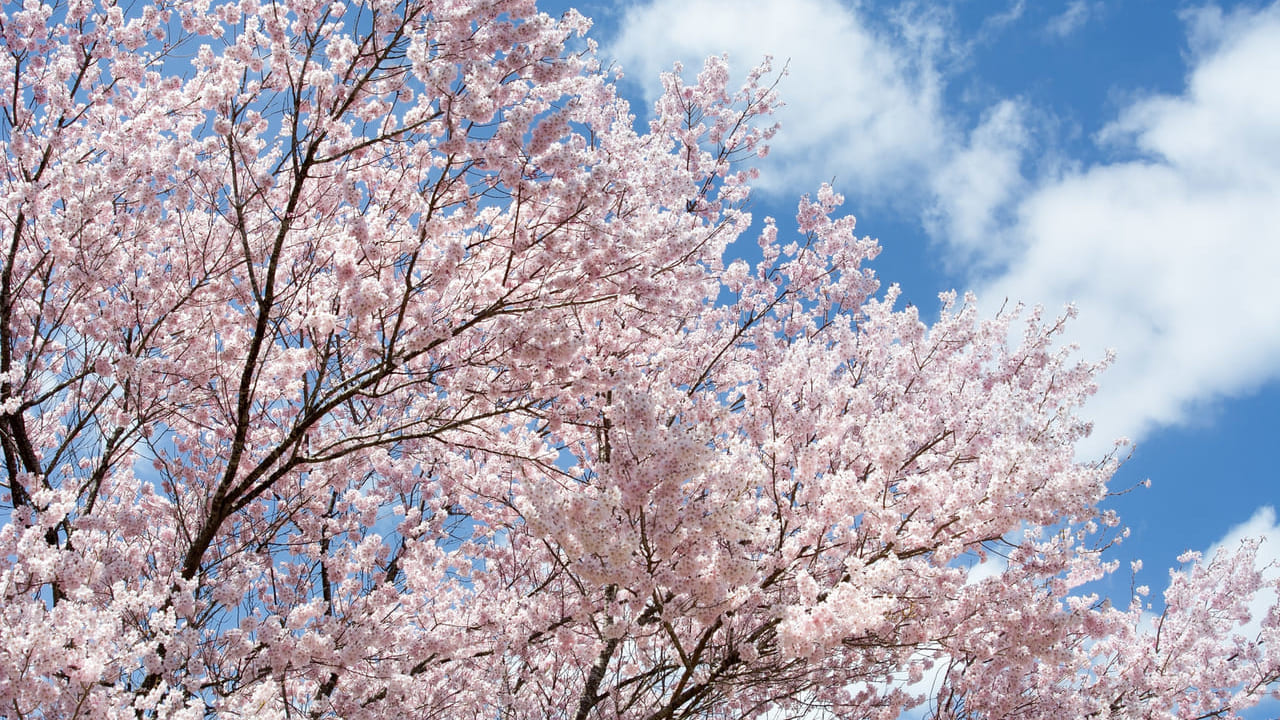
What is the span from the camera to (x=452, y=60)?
6039mm

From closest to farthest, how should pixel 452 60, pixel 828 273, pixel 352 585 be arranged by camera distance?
pixel 452 60
pixel 352 585
pixel 828 273

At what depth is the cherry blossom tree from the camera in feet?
16.8

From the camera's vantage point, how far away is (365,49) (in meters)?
6.49

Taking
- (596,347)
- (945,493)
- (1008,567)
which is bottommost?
(1008,567)

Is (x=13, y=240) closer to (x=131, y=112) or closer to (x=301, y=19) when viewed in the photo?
(x=131, y=112)

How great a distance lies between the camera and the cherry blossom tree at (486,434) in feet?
16.8

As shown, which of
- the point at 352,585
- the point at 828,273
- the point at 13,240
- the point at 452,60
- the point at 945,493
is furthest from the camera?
the point at 828,273

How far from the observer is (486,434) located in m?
7.41

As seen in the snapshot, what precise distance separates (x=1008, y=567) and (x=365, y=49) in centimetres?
614

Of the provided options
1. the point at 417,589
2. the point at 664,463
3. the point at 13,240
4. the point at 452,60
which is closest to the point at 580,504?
the point at 664,463

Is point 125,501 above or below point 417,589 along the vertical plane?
above

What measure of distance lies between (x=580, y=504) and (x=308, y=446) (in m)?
4.70

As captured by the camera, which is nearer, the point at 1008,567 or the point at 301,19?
the point at 1008,567

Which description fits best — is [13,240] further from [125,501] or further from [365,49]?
[365,49]
